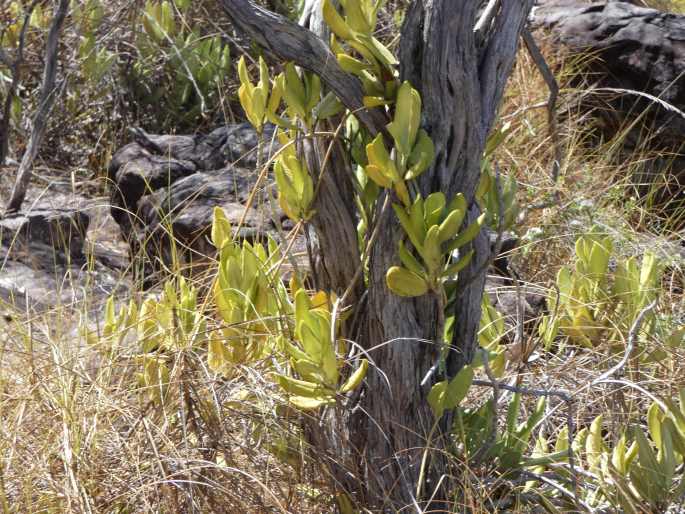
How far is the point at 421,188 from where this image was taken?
1527mm

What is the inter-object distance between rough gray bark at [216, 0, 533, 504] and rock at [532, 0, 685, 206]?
2476mm

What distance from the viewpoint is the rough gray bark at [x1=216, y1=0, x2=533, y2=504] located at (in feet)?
4.79

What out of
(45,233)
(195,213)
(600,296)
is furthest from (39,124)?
(600,296)

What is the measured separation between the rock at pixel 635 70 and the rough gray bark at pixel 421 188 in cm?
248

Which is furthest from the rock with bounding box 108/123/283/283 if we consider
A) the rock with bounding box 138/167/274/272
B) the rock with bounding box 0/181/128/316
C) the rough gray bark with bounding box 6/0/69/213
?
the rough gray bark with bounding box 6/0/69/213

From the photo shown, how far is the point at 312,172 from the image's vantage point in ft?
5.18

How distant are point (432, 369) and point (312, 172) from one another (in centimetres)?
39

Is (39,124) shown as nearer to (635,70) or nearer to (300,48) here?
(300,48)

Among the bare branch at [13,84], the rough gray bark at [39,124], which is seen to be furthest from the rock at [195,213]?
the bare branch at [13,84]

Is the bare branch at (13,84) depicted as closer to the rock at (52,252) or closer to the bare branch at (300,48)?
the rock at (52,252)

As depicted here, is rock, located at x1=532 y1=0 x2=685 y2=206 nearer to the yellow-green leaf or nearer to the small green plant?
the small green plant

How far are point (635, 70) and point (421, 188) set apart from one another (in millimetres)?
2937

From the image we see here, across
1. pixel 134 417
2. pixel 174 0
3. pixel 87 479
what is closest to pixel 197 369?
pixel 134 417

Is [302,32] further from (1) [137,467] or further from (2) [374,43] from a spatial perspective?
(1) [137,467]
